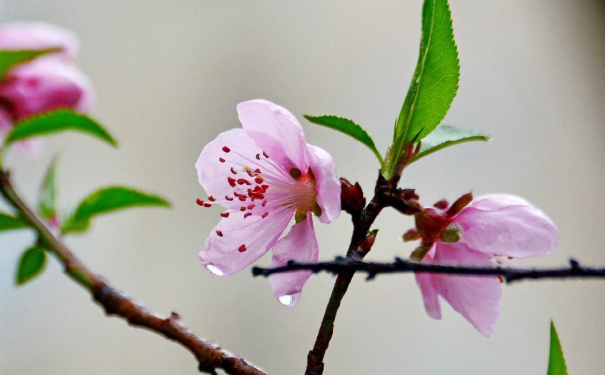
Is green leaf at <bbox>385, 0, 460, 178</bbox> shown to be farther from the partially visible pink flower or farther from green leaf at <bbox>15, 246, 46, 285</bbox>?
green leaf at <bbox>15, 246, 46, 285</bbox>

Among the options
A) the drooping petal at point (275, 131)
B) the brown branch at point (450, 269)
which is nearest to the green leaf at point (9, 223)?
the drooping petal at point (275, 131)

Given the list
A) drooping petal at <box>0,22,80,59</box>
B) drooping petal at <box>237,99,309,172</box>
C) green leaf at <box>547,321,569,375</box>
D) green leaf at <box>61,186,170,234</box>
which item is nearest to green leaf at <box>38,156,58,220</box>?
green leaf at <box>61,186,170,234</box>

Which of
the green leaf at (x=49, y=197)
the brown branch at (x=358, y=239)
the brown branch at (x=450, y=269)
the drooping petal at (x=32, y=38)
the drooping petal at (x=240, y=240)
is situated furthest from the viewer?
the drooping petal at (x=32, y=38)

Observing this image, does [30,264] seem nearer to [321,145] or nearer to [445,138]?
[445,138]

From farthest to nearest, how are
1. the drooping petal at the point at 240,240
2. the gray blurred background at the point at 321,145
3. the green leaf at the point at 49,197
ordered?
the gray blurred background at the point at 321,145 < the green leaf at the point at 49,197 < the drooping petal at the point at 240,240

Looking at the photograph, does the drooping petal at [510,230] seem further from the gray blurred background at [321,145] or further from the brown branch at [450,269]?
the gray blurred background at [321,145]

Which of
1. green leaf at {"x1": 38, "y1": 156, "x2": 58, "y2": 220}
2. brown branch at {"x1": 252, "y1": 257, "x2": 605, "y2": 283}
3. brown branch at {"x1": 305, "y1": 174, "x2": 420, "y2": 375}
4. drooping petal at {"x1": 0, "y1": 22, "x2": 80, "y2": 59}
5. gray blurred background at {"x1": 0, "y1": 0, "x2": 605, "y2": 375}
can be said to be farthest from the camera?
gray blurred background at {"x1": 0, "y1": 0, "x2": 605, "y2": 375}

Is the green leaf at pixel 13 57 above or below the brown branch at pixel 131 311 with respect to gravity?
above

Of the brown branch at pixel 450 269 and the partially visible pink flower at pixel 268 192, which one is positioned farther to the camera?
the partially visible pink flower at pixel 268 192
